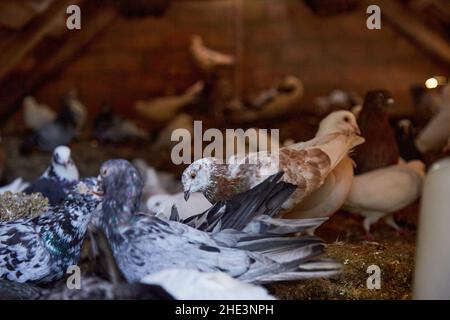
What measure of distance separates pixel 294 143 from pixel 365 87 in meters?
1.28

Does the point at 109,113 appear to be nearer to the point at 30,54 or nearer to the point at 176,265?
the point at 30,54

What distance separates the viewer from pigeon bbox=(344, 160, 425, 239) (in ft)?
4.15

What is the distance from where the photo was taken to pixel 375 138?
4.09ft

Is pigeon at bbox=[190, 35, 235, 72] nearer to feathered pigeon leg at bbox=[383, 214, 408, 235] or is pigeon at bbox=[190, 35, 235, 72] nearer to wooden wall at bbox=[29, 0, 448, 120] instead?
wooden wall at bbox=[29, 0, 448, 120]

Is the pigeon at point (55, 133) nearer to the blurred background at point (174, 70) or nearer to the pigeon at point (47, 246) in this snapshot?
the blurred background at point (174, 70)

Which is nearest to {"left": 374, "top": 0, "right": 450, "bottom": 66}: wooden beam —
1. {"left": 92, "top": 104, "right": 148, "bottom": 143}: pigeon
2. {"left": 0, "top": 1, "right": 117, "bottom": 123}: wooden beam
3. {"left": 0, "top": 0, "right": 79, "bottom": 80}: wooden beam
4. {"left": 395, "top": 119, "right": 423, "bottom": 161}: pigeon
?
{"left": 395, "top": 119, "right": 423, "bottom": 161}: pigeon

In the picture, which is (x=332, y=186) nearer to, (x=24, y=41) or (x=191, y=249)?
(x=191, y=249)

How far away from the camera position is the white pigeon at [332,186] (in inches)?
39.6

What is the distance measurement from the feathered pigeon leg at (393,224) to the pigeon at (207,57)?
159 centimetres

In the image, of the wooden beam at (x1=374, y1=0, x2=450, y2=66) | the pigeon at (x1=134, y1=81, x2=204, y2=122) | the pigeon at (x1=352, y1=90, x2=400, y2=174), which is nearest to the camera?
the pigeon at (x1=352, y1=90, x2=400, y2=174)

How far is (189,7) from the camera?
2.61 meters

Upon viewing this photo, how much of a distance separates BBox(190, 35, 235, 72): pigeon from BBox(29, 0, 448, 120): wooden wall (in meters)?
0.03

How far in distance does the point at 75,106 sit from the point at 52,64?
0.93 ft

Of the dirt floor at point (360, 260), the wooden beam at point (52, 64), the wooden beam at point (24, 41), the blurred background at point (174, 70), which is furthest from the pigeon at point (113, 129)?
the dirt floor at point (360, 260)
